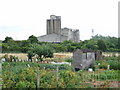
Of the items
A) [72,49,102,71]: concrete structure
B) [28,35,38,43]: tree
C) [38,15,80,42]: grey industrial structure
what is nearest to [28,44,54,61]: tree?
[72,49,102,71]: concrete structure

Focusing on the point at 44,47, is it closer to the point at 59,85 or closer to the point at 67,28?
the point at 59,85

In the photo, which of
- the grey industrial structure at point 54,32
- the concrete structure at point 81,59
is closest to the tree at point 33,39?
the grey industrial structure at point 54,32

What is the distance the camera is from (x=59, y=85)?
10516 mm

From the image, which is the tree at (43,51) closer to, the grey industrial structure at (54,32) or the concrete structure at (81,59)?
the concrete structure at (81,59)

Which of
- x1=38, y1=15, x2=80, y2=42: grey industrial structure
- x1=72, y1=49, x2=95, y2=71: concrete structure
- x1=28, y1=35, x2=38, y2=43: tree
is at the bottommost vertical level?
x1=72, y1=49, x2=95, y2=71: concrete structure

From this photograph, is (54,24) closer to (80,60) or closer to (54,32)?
(54,32)

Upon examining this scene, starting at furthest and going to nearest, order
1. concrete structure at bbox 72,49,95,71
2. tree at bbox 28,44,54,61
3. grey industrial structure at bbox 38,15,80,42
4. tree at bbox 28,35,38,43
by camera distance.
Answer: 1. grey industrial structure at bbox 38,15,80,42
2. tree at bbox 28,35,38,43
3. tree at bbox 28,44,54,61
4. concrete structure at bbox 72,49,95,71

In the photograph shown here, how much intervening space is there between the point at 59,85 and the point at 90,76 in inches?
177

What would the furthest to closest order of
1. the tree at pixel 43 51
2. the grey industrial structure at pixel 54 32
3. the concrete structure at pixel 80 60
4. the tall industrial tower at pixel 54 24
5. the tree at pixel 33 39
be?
1. the grey industrial structure at pixel 54 32
2. the tall industrial tower at pixel 54 24
3. the tree at pixel 33 39
4. the tree at pixel 43 51
5. the concrete structure at pixel 80 60

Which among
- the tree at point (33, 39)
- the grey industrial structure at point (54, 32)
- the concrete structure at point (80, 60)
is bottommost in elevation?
the concrete structure at point (80, 60)

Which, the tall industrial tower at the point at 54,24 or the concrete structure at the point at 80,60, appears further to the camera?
the tall industrial tower at the point at 54,24

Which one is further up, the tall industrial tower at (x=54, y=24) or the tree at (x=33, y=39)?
the tall industrial tower at (x=54, y=24)

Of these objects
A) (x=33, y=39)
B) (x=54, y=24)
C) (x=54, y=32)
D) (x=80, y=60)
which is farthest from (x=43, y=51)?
(x=54, y=32)

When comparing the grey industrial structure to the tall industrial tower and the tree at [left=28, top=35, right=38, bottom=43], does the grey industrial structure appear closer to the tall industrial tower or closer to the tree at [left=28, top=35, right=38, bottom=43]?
the tall industrial tower
